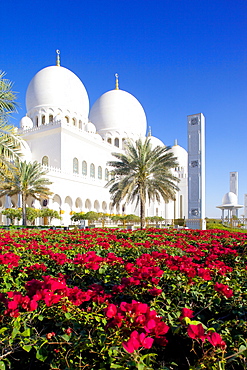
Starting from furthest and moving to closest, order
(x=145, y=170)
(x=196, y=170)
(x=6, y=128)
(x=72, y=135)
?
(x=72, y=135) → (x=196, y=170) → (x=145, y=170) → (x=6, y=128)

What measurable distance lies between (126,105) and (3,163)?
107 ft

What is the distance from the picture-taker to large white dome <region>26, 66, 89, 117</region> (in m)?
35.0

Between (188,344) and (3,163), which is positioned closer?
(188,344)

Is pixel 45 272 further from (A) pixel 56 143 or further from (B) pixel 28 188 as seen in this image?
(A) pixel 56 143

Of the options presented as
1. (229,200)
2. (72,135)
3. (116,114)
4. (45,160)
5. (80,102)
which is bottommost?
(229,200)

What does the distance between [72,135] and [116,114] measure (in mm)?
11730

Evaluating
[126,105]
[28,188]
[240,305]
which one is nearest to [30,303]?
[240,305]

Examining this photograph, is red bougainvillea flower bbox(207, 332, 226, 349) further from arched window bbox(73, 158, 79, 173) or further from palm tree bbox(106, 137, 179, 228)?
arched window bbox(73, 158, 79, 173)

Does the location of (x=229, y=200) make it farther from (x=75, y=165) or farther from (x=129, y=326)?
(x=129, y=326)

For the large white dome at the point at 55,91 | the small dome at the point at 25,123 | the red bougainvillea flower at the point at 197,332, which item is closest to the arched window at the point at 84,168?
the large white dome at the point at 55,91

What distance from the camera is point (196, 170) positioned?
19.6 metres

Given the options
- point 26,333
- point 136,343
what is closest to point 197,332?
point 136,343

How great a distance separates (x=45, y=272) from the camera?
3205 millimetres

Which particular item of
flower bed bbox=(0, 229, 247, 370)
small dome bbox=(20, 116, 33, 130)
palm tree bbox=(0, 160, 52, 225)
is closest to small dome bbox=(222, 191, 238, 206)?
palm tree bbox=(0, 160, 52, 225)
